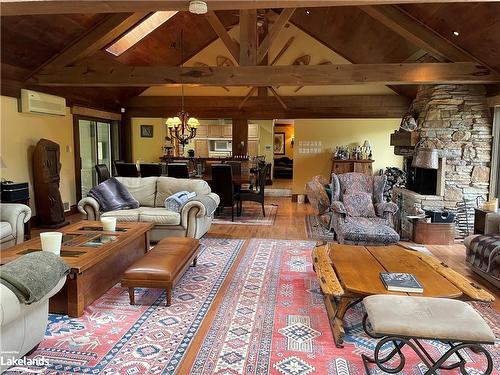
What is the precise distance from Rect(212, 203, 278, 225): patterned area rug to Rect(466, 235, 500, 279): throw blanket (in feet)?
11.2

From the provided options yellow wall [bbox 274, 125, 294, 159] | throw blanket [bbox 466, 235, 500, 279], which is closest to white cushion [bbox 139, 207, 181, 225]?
throw blanket [bbox 466, 235, 500, 279]

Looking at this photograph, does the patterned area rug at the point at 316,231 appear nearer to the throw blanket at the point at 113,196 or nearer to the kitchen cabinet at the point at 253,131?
the throw blanket at the point at 113,196

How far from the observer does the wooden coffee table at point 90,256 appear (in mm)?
2957

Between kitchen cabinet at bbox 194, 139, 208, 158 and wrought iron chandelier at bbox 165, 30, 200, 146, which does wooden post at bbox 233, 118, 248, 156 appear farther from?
kitchen cabinet at bbox 194, 139, 208, 158

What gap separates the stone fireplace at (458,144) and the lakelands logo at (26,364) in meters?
5.26

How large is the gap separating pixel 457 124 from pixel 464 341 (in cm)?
483

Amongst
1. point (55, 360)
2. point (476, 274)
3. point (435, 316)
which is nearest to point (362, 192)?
point (476, 274)

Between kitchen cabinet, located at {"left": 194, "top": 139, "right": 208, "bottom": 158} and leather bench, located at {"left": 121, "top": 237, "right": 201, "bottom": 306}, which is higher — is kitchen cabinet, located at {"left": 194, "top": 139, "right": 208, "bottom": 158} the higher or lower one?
the higher one

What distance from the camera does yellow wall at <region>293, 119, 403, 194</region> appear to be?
9.14 metres

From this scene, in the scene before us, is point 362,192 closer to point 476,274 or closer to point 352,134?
point 476,274

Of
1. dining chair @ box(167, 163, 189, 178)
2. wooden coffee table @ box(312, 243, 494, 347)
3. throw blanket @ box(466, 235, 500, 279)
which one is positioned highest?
dining chair @ box(167, 163, 189, 178)

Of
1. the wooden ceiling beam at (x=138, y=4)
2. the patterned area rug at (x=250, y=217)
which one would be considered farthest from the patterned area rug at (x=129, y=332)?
the patterned area rug at (x=250, y=217)

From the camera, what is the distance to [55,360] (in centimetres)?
237

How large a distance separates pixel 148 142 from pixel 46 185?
4.34 m
